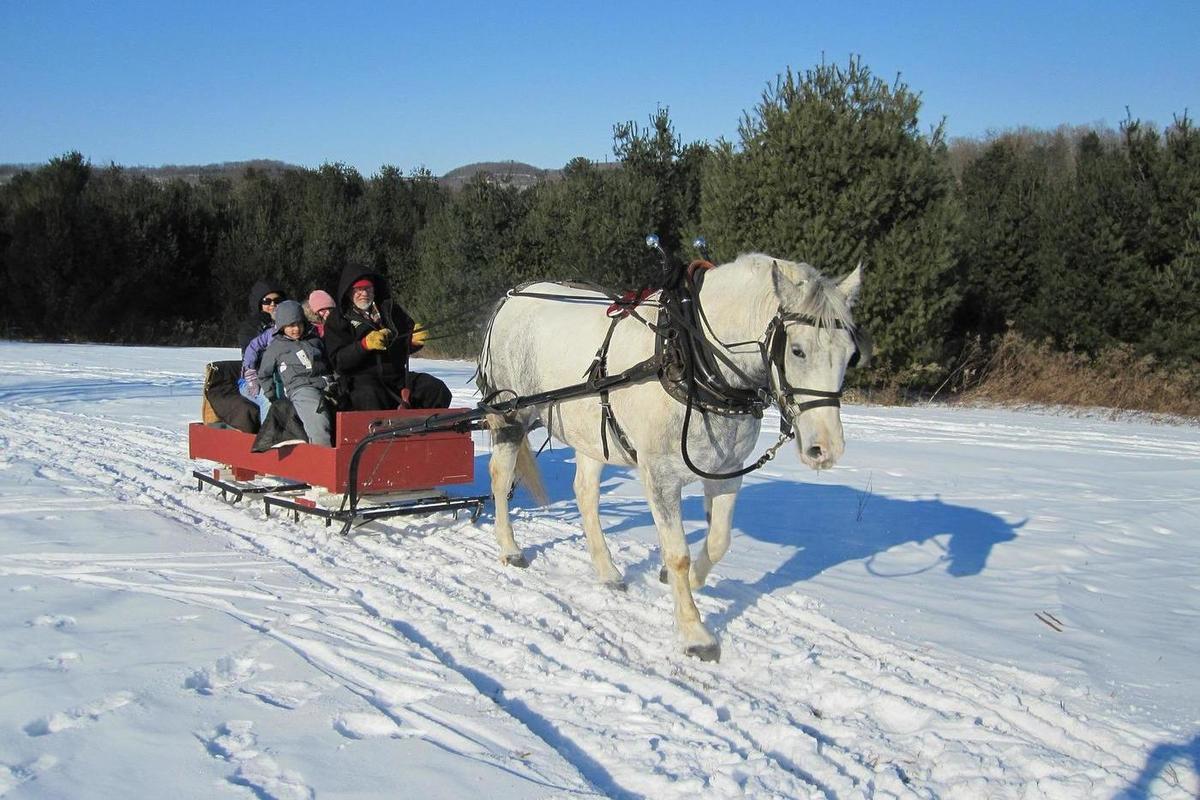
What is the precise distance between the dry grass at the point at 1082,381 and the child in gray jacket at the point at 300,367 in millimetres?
14190

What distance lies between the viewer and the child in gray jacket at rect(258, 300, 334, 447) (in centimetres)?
762

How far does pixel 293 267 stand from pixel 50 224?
8.01 meters

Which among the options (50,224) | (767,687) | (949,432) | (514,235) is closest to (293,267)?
(50,224)

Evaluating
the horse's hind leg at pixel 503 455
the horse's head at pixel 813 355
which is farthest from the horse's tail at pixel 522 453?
the horse's head at pixel 813 355

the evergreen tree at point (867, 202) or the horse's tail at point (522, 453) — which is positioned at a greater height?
the evergreen tree at point (867, 202)

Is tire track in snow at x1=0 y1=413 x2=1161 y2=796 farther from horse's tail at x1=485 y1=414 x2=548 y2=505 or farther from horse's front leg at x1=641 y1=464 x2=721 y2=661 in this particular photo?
horse's tail at x1=485 y1=414 x2=548 y2=505

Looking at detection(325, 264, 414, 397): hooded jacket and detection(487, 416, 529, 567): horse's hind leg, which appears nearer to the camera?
detection(487, 416, 529, 567): horse's hind leg

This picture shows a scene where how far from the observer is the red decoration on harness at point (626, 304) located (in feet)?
18.4

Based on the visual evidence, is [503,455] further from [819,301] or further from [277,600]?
[819,301]

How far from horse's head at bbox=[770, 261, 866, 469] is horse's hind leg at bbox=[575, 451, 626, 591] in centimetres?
A: 196

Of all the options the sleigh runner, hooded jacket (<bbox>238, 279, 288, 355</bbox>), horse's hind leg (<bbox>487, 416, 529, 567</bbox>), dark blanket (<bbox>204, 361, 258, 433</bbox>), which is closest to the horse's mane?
horse's hind leg (<bbox>487, 416, 529, 567</bbox>)

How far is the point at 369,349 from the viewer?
755 cm

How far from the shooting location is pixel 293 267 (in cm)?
3684

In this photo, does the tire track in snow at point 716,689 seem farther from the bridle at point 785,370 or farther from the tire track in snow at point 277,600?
the bridle at point 785,370
